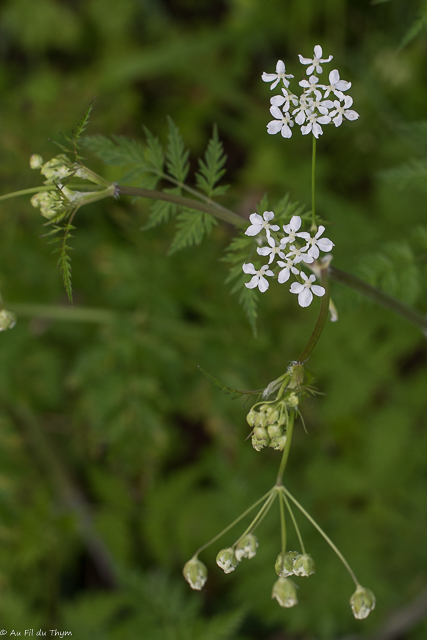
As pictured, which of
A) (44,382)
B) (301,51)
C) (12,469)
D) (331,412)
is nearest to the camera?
(12,469)

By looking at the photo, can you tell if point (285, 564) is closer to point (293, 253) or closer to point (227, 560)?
point (227, 560)

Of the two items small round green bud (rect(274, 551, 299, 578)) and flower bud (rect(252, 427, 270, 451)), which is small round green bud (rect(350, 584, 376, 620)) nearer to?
small round green bud (rect(274, 551, 299, 578))

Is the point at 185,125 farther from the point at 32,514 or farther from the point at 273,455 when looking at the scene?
the point at 32,514

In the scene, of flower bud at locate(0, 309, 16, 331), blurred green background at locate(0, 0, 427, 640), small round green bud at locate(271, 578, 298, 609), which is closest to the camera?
small round green bud at locate(271, 578, 298, 609)

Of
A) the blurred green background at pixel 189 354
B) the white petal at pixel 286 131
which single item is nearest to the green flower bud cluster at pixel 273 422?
the white petal at pixel 286 131

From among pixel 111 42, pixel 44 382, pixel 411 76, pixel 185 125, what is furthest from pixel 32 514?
pixel 411 76

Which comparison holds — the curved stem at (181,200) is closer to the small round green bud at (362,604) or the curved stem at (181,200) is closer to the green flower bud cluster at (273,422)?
the green flower bud cluster at (273,422)

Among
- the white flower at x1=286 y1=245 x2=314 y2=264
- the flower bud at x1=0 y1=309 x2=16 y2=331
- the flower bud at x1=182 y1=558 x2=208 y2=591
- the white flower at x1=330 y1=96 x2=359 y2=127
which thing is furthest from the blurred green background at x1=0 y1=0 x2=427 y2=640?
the flower bud at x1=0 y1=309 x2=16 y2=331
